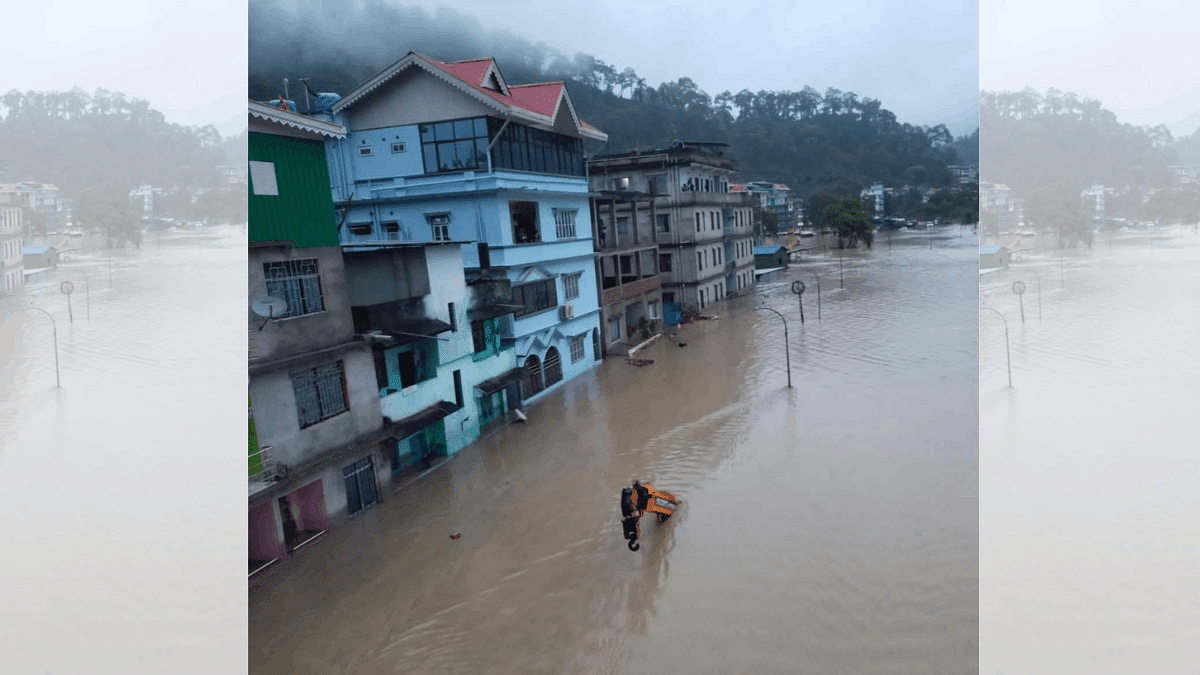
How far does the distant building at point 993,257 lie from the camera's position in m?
3.09

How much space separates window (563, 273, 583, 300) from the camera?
867 cm

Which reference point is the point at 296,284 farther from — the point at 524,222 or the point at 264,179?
the point at 524,222

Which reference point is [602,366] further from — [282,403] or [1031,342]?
[1031,342]

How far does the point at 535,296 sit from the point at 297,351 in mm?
3849

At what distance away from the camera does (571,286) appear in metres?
8.83

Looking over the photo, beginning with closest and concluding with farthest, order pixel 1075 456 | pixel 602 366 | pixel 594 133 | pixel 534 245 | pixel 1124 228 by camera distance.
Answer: pixel 1075 456
pixel 1124 228
pixel 534 245
pixel 594 133
pixel 602 366

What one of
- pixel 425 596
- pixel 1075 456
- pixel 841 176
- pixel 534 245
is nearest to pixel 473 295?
pixel 534 245

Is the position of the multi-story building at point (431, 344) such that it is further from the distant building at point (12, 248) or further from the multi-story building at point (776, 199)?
the multi-story building at point (776, 199)

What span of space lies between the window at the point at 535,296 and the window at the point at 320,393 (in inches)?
115

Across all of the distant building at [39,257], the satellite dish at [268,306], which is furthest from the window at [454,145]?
the distant building at [39,257]

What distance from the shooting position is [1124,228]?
10.6 ft

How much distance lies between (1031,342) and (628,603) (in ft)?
8.69

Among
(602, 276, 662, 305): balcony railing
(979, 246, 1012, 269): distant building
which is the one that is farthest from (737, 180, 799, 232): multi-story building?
(979, 246, 1012, 269): distant building

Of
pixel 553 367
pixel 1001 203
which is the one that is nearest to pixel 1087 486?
pixel 1001 203
